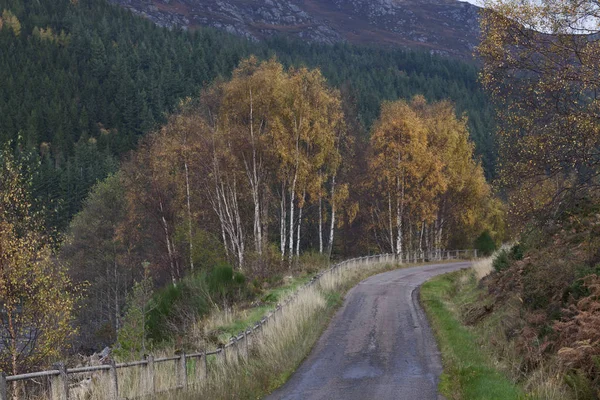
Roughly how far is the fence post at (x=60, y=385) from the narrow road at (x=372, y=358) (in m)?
4.67

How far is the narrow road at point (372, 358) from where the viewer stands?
524 inches

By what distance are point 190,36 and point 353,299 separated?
15766 cm

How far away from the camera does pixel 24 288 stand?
19.7 m

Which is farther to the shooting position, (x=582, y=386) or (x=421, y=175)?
(x=421, y=175)

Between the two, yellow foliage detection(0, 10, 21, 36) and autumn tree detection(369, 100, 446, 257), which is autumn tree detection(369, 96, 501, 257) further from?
yellow foliage detection(0, 10, 21, 36)

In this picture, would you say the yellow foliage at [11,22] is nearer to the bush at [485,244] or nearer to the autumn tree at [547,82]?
the bush at [485,244]

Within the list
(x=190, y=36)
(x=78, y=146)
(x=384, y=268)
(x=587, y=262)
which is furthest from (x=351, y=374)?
(x=190, y=36)

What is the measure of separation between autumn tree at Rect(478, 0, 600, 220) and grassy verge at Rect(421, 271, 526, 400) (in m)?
3.92

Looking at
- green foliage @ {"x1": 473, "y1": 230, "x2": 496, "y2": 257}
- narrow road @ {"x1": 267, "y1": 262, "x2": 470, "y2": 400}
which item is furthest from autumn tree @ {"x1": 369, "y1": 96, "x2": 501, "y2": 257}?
narrow road @ {"x1": 267, "y1": 262, "x2": 470, "y2": 400}

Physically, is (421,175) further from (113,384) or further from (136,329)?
(113,384)

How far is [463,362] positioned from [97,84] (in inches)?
5287

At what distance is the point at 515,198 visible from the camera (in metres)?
16.7

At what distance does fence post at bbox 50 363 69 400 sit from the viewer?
9891 millimetres

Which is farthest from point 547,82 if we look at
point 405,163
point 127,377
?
point 405,163
